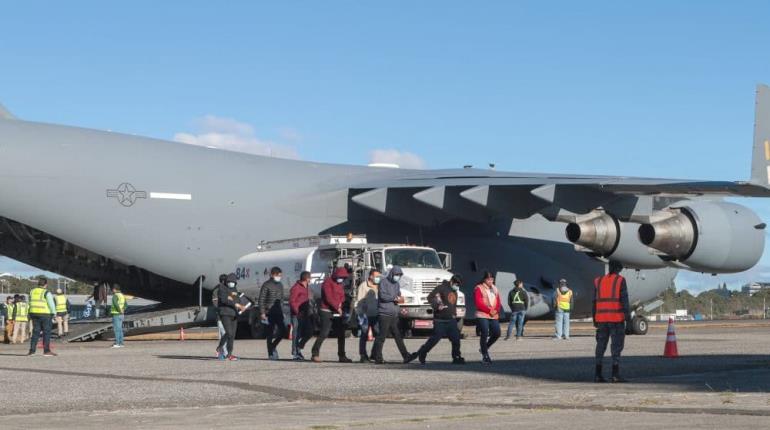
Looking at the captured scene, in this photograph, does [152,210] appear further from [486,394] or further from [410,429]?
[410,429]

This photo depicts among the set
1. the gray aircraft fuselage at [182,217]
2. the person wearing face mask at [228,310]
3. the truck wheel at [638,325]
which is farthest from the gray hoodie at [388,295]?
the truck wheel at [638,325]

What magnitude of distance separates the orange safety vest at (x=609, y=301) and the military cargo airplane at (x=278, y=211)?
12826mm

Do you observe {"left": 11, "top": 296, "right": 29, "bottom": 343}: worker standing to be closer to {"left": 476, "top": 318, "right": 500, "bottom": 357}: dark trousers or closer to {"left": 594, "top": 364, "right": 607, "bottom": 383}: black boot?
{"left": 476, "top": 318, "right": 500, "bottom": 357}: dark trousers

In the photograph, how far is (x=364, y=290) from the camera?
2147 cm

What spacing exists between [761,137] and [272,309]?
44.8ft

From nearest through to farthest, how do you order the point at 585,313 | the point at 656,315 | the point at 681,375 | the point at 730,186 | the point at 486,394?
the point at 486,394
the point at 681,375
the point at 730,186
the point at 585,313
the point at 656,315

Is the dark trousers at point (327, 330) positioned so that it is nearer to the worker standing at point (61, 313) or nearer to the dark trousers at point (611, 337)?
the dark trousers at point (611, 337)

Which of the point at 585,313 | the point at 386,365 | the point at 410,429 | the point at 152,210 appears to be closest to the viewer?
the point at 410,429

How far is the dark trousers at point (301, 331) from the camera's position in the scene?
67.7ft

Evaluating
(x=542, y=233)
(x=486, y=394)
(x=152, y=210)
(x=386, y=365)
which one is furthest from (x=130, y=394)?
(x=542, y=233)

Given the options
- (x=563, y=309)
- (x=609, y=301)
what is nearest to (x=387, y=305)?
(x=609, y=301)

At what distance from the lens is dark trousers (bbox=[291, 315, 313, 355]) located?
20.6 meters

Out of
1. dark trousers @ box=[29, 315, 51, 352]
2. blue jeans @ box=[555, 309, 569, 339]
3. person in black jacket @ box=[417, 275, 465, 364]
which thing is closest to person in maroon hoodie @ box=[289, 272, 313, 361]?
person in black jacket @ box=[417, 275, 465, 364]

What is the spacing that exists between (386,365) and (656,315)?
70477mm
